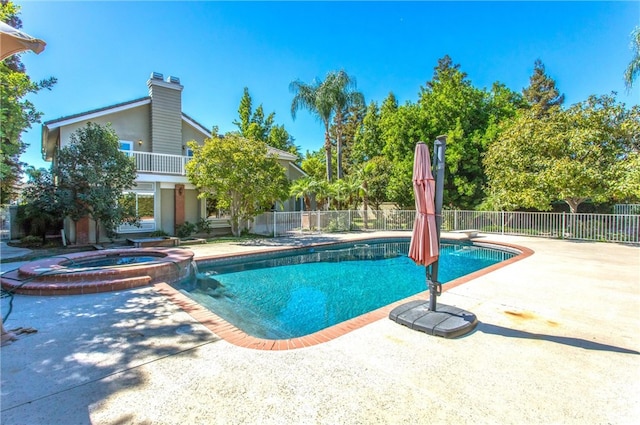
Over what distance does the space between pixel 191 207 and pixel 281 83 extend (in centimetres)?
1380

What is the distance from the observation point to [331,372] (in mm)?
3264

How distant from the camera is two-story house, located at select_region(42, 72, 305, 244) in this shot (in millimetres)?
15499

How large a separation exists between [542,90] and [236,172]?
1697 inches

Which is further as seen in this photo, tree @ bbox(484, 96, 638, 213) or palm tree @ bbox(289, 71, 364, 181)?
palm tree @ bbox(289, 71, 364, 181)

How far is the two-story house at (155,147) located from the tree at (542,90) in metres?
41.3

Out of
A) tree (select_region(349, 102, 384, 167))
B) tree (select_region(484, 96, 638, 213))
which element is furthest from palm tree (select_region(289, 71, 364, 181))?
tree (select_region(484, 96, 638, 213))

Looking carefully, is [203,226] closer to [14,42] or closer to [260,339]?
[260,339]

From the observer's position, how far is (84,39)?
11516 mm

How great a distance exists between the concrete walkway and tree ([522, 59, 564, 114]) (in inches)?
1686

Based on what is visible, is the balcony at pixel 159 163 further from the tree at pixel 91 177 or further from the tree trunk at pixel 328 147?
the tree trunk at pixel 328 147

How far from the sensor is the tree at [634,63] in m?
11.6

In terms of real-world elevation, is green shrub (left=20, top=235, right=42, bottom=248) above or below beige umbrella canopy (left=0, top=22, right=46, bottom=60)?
below

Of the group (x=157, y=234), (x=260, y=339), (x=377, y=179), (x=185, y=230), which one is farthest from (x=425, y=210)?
(x=377, y=179)

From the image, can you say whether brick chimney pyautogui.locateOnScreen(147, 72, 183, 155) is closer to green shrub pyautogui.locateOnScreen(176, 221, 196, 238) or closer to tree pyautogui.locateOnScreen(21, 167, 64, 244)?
green shrub pyautogui.locateOnScreen(176, 221, 196, 238)
